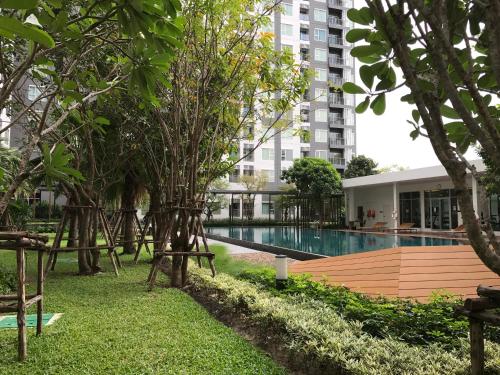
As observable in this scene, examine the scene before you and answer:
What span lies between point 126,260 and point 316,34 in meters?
40.2

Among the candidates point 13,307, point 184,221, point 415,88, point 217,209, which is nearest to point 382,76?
point 415,88

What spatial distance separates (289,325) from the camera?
410 centimetres

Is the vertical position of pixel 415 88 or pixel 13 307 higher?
pixel 415 88

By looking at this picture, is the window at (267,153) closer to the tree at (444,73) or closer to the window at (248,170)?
the window at (248,170)

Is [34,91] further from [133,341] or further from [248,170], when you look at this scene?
[248,170]

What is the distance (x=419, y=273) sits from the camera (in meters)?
6.37

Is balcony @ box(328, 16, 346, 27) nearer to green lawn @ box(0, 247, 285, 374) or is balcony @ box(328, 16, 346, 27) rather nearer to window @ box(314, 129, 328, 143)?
window @ box(314, 129, 328, 143)

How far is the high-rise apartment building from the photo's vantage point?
1743 inches

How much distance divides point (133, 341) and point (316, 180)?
2557 cm

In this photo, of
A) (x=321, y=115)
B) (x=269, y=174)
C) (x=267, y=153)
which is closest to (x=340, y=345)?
(x=269, y=174)

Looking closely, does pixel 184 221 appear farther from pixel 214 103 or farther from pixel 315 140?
pixel 315 140

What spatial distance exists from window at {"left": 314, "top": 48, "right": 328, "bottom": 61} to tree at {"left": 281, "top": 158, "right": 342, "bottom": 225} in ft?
61.8

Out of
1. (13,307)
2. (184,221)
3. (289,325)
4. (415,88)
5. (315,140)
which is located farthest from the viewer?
(315,140)

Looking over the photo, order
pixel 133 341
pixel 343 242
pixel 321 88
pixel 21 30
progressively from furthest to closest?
pixel 321 88 → pixel 343 242 → pixel 133 341 → pixel 21 30
